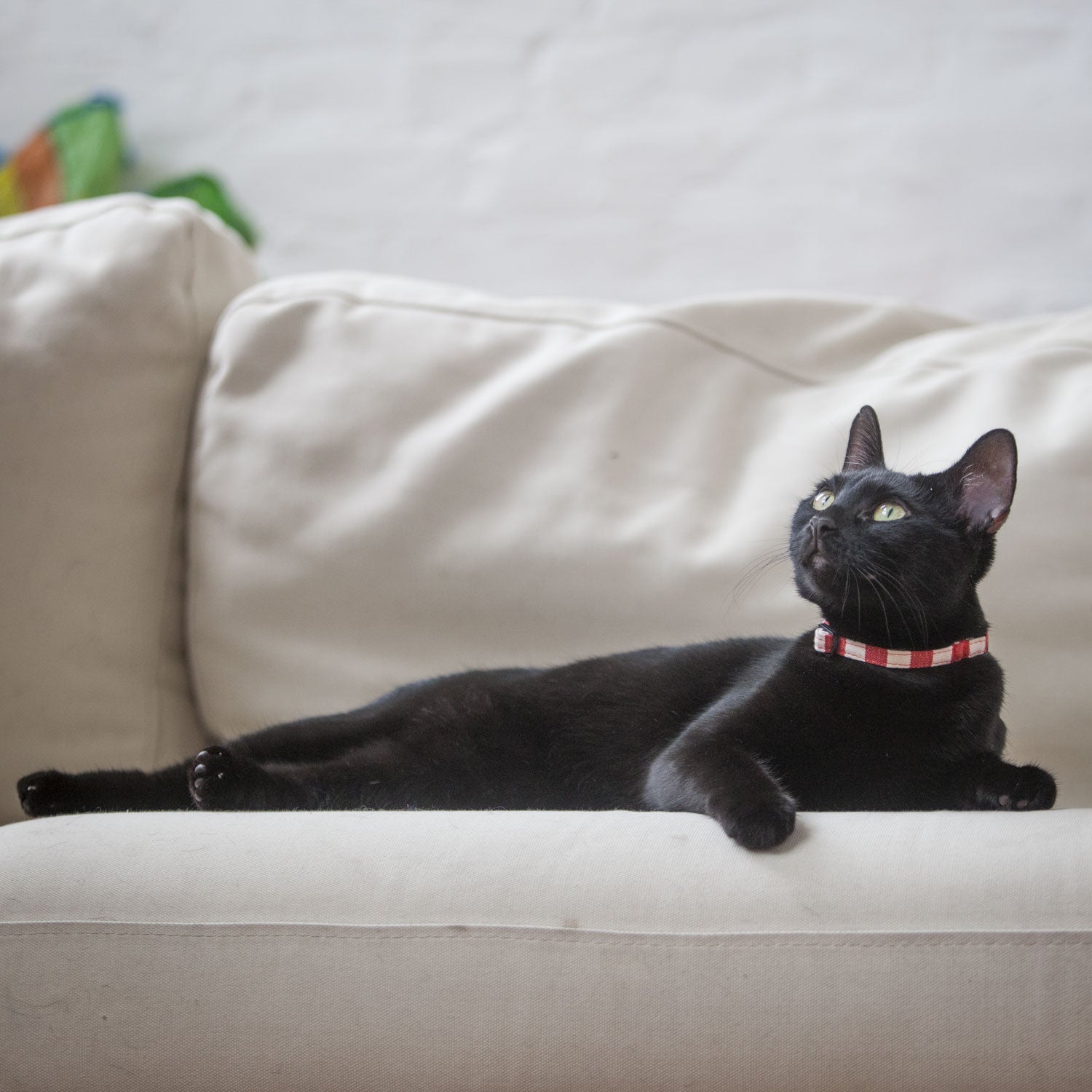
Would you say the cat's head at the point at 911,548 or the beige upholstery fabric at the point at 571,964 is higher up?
the cat's head at the point at 911,548

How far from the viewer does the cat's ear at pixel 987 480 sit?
0.79m

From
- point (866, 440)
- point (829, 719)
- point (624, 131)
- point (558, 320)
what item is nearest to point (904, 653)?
point (829, 719)

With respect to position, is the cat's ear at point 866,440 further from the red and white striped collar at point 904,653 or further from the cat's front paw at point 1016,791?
the cat's front paw at point 1016,791

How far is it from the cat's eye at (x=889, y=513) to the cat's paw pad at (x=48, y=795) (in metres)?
0.73

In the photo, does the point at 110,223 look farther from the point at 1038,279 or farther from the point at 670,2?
the point at 1038,279

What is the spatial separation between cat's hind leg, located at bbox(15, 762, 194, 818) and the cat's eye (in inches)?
25.3

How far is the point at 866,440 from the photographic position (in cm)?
94

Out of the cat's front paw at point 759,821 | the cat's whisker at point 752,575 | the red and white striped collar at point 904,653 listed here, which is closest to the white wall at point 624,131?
the cat's whisker at point 752,575

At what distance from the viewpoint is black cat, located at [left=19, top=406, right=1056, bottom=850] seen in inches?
31.2

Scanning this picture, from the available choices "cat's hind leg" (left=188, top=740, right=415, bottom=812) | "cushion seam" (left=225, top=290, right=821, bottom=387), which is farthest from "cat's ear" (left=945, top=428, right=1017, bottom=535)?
"cat's hind leg" (left=188, top=740, right=415, bottom=812)

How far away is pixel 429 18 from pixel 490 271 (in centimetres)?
45

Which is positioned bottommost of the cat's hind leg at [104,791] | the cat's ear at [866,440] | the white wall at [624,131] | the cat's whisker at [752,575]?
the cat's hind leg at [104,791]

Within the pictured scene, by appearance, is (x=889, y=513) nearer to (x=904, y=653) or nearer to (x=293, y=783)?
(x=904, y=653)

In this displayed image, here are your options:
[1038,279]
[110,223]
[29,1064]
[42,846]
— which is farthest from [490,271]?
[29,1064]
